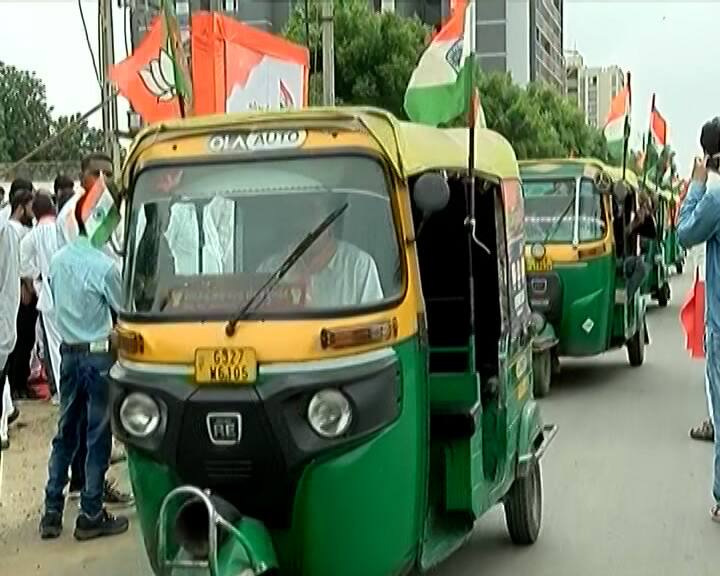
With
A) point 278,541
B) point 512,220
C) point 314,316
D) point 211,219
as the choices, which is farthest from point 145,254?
point 512,220

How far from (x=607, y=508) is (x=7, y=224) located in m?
4.20

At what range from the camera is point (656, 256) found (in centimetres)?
2189

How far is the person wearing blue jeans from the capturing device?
7.58 m

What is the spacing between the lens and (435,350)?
665 centimetres

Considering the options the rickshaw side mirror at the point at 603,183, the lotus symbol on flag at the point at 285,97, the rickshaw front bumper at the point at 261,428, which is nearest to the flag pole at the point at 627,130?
the rickshaw side mirror at the point at 603,183

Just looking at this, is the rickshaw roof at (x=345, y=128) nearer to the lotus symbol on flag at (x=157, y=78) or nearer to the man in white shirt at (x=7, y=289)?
the man in white shirt at (x=7, y=289)

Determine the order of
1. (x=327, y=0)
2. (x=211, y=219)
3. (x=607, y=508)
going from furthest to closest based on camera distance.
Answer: (x=327, y=0)
(x=607, y=508)
(x=211, y=219)

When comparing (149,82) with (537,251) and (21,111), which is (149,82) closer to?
(537,251)

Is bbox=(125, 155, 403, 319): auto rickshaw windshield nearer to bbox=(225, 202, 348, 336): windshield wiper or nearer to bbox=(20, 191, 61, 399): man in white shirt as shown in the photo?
bbox=(225, 202, 348, 336): windshield wiper

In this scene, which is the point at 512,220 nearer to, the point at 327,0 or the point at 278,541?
the point at 278,541

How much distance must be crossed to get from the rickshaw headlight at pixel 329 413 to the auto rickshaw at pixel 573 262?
7.72 metres

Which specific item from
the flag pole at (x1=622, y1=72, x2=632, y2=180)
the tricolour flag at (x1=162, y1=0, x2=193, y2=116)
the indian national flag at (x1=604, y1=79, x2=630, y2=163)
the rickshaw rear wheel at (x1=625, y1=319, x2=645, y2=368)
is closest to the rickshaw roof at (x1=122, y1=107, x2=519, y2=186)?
the tricolour flag at (x1=162, y1=0, x2=193, y2=116)

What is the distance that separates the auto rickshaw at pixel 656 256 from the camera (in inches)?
781

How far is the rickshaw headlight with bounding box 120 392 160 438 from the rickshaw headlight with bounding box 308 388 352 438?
667 mm
